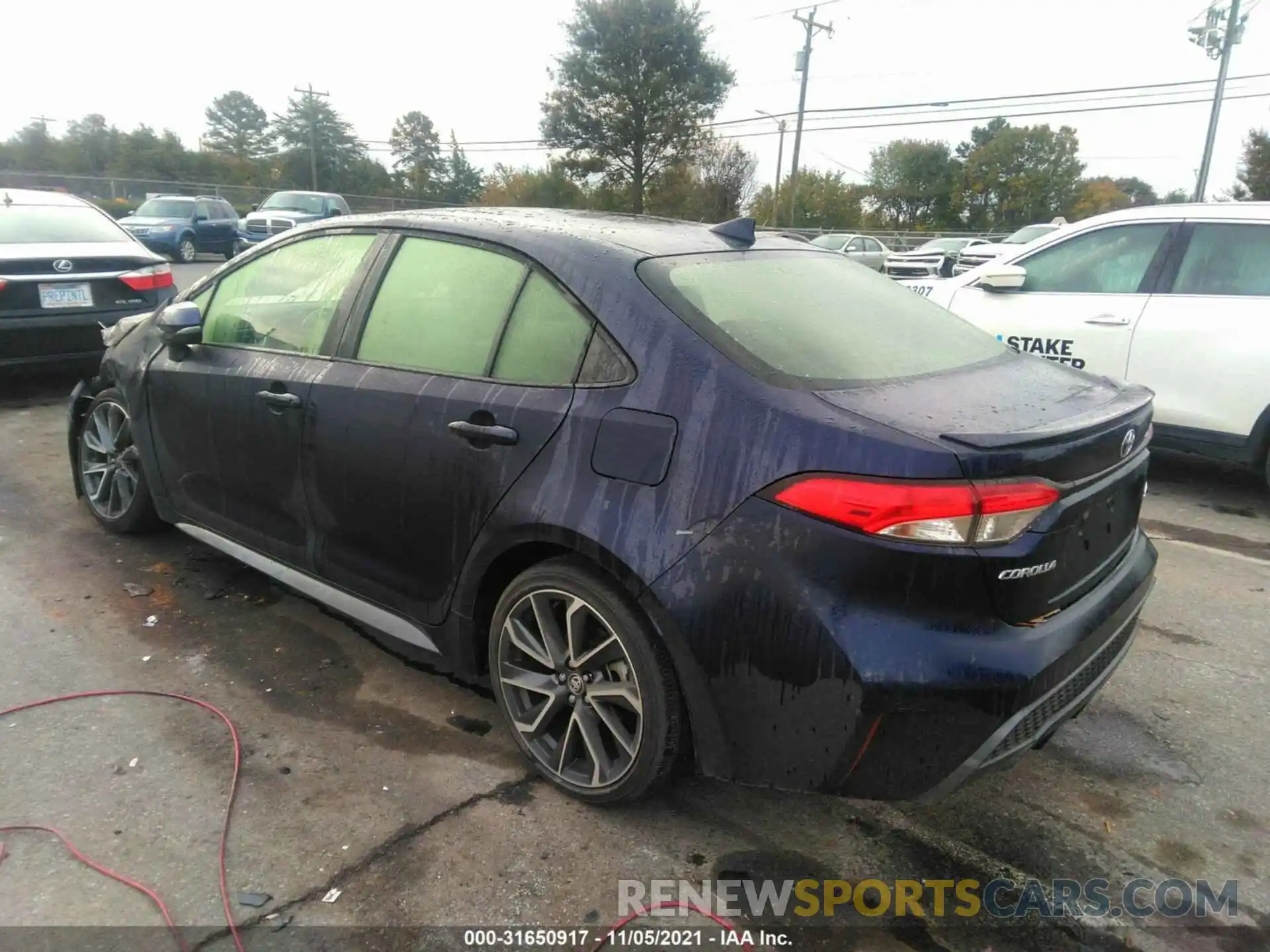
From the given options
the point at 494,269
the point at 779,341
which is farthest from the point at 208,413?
the point at 779,341

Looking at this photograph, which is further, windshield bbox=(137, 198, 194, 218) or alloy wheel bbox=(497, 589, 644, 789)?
windshield bbox=(137, 198, 194, 218)

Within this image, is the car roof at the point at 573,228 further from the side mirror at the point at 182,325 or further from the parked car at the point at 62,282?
the parked car at the point at 62,282

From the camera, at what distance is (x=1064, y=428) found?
2.07m

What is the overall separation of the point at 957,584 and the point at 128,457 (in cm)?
378

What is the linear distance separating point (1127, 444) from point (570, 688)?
5.39 ft

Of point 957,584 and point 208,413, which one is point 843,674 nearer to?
point 957,584

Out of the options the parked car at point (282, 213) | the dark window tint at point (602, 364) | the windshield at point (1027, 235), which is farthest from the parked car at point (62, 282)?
the windshield at point (1027, 235)

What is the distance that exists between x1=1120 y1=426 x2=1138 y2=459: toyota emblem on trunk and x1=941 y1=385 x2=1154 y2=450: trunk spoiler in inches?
1.8

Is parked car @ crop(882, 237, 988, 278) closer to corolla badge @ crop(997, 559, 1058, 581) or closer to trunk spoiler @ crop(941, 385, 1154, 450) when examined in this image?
trunk spoiler @ crop(941, 385, 1154, 450)

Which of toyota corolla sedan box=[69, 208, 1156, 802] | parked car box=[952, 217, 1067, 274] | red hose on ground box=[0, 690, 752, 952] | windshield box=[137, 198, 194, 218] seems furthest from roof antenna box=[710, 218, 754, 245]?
windshield box=[137, 198, 194, 218]

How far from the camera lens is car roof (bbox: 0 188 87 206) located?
6773 mm

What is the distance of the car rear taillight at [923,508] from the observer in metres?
1.86

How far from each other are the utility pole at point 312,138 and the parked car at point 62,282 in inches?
1954

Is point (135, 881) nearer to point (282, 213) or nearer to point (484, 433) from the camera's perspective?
point (484, 433)
